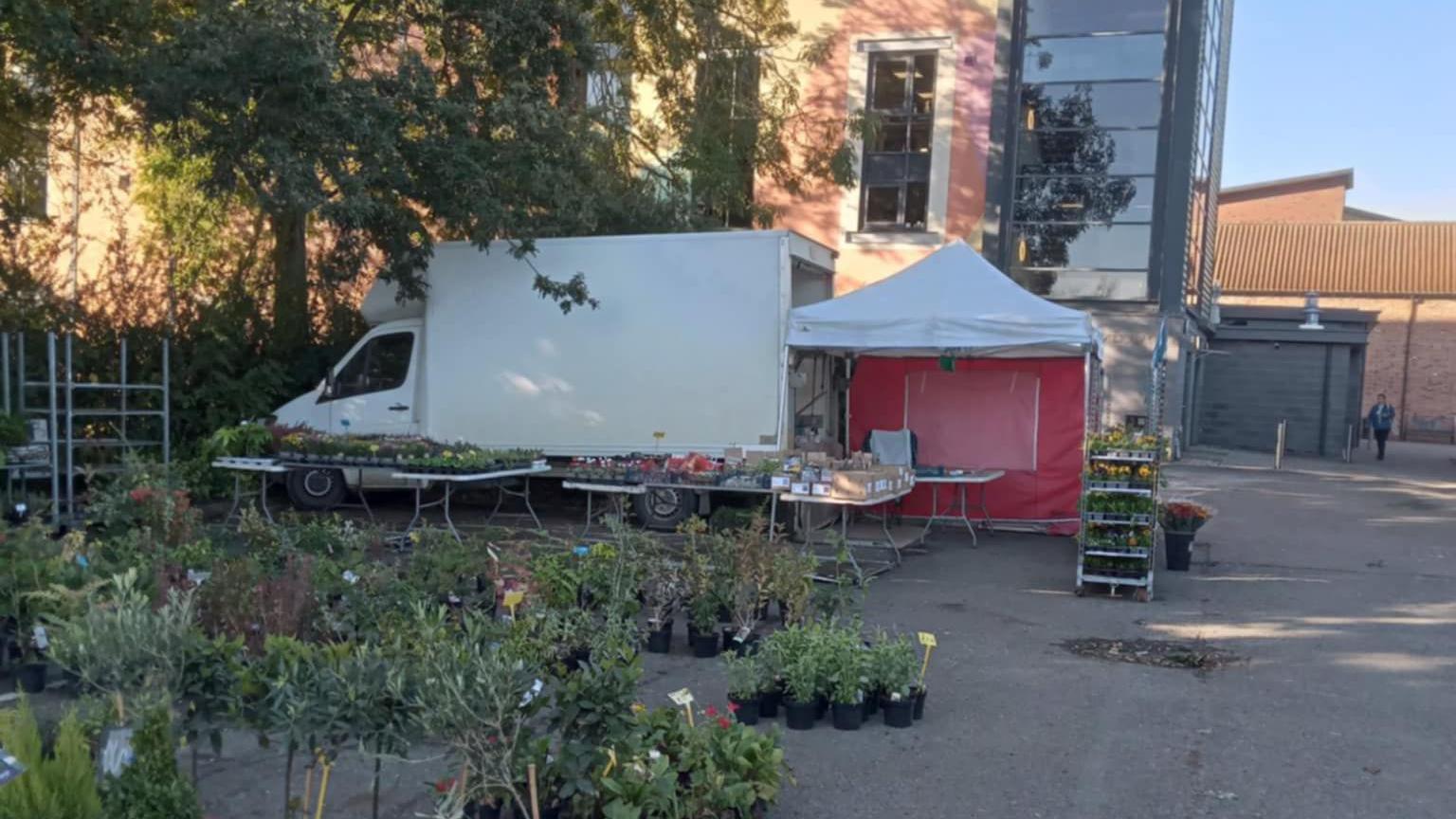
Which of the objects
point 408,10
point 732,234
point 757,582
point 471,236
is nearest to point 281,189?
point 471,236

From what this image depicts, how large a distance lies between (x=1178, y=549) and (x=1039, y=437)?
259 cm

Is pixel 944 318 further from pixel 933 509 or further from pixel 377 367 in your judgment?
pixel 377 367

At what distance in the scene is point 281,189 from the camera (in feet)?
39.0

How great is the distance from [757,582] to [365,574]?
2354 millimetres

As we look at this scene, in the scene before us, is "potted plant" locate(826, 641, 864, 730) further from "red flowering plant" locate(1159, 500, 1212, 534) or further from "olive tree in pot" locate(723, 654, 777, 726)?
"red flowering plant" locate(1159, 500, 1212, 534)

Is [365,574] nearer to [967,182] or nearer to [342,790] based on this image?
[342,790]

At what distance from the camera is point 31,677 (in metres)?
6.12

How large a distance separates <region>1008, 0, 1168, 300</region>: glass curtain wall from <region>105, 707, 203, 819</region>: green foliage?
64.6ft

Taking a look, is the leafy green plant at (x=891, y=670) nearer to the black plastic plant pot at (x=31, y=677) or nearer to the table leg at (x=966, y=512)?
the black plastic plant pot at (x=31, y=677)

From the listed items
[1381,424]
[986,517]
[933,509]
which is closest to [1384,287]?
[1381,424]

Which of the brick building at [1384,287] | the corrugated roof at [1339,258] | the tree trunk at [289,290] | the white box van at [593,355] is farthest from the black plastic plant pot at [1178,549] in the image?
the corrugated roof at [1339,258]

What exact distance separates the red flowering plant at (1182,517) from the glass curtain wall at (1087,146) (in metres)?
11.1

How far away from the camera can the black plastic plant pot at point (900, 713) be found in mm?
5883

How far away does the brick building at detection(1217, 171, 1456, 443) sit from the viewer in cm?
4341
